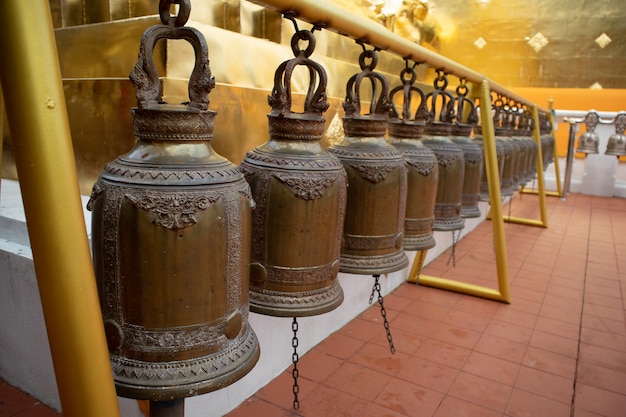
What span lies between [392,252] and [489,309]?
209cm

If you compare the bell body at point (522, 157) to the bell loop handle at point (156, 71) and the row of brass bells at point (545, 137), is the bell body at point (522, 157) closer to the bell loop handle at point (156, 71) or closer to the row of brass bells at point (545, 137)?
the row of brass bells at point (545, 137)

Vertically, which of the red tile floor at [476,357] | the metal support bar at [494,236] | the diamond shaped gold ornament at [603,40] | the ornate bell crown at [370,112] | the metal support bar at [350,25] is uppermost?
the diamond shaped gold ornament at [603,40]

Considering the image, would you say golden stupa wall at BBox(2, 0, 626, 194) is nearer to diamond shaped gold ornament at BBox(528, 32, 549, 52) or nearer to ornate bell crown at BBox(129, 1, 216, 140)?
ornate bell crown at BBox(129, 1, 216, 140)

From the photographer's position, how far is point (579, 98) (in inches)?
344

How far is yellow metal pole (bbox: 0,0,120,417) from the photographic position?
73cm

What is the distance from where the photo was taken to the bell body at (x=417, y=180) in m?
1.93

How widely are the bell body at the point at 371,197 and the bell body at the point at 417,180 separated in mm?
226

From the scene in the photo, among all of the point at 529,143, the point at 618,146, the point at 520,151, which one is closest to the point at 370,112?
the point at 520,151

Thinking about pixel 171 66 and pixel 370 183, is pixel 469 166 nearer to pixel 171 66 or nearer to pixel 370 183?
pixel 370 183

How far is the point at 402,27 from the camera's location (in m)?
5.47

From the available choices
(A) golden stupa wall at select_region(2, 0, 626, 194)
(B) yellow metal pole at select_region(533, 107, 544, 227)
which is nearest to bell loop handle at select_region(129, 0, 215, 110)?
(A) golden stupa wall at select_region(2, 0, 626, 194)

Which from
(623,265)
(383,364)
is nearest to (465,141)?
(383,364)

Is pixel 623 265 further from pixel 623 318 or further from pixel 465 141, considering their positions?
pixel 465 141

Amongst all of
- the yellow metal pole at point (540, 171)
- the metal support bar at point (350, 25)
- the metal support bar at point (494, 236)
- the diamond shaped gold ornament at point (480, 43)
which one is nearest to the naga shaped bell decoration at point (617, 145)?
the yellow metal pole at point (540, 171)
